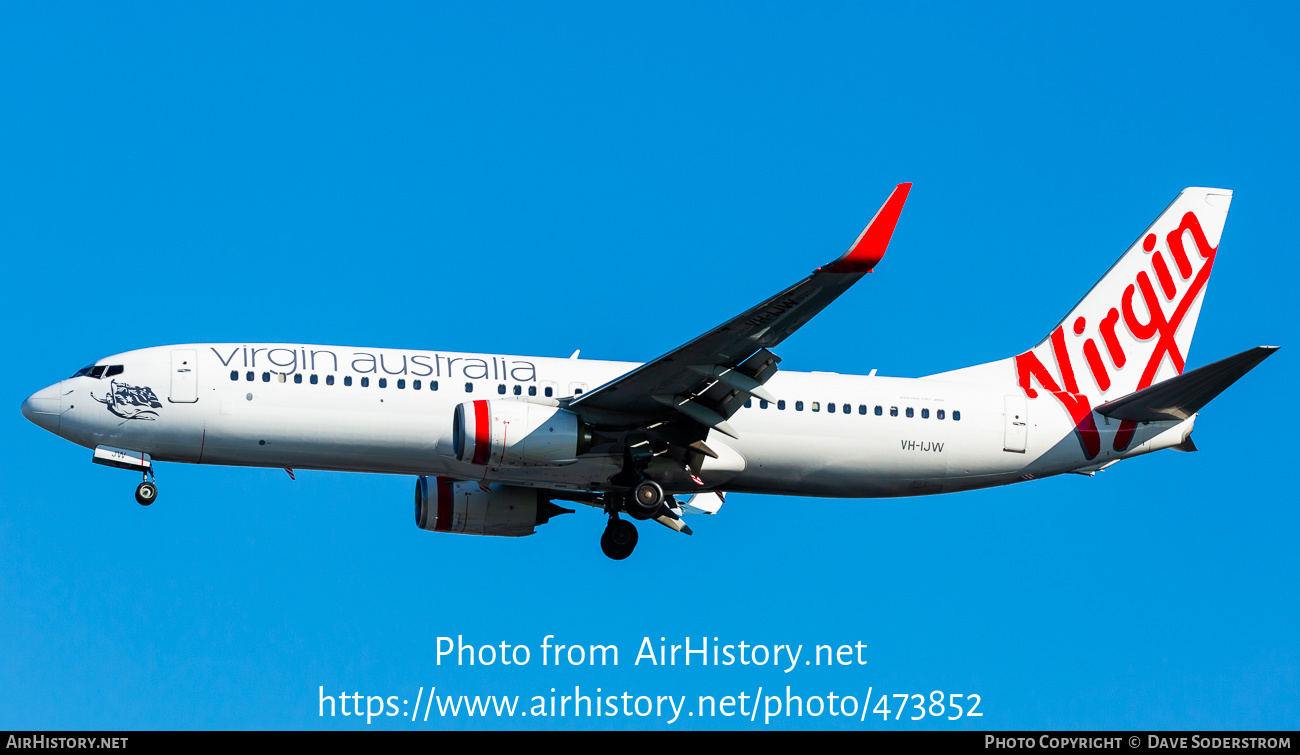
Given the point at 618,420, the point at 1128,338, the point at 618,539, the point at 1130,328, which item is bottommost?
the point at 618,539

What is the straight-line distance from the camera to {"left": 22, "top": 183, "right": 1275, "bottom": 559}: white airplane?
30375 millimetres

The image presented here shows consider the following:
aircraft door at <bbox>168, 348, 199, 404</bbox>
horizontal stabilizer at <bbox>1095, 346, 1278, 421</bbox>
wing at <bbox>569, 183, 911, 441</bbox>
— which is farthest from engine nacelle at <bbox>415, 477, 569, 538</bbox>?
horizontal stabilizer at <bbox>1095, 346, 1278, 421</bbox>

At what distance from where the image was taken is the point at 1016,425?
112 feet

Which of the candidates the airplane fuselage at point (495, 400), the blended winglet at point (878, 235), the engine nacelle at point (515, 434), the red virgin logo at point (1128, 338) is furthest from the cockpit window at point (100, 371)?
the red virgin logo at point (1128, 338)

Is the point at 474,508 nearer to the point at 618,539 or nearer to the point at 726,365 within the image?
the point at 618,539

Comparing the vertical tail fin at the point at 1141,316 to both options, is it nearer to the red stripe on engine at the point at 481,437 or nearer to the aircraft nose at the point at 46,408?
the red stripe on engine at the point at 481,437

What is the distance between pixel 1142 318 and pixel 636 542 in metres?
13.9

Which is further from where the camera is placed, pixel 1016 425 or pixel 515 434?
pixel 1016 425

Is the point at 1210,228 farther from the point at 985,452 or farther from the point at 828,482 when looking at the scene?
the point at 828,482

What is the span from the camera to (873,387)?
33500 mm

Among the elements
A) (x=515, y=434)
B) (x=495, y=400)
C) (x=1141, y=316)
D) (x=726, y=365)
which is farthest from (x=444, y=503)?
(x=1141, y=316)

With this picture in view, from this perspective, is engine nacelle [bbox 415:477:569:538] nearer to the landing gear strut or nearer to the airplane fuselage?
the airplane fuselage

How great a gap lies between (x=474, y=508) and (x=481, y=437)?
5767mm

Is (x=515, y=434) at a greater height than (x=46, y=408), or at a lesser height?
lesser
